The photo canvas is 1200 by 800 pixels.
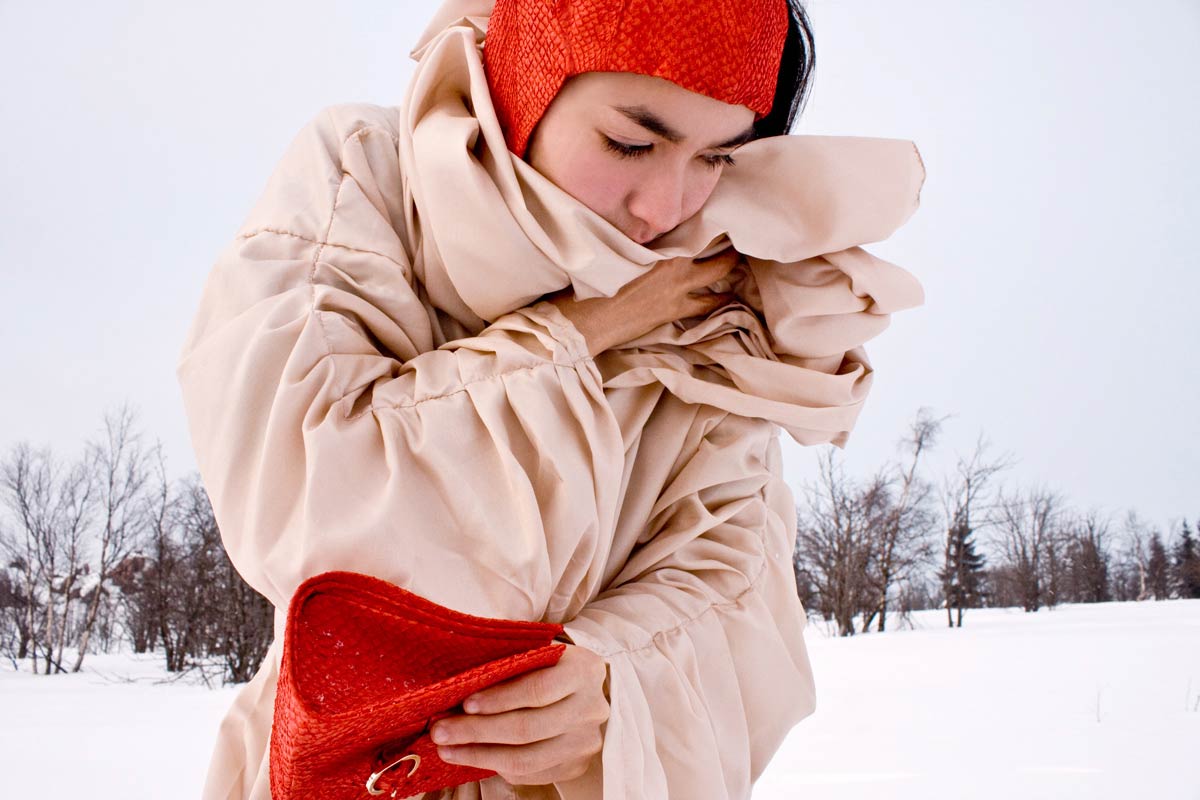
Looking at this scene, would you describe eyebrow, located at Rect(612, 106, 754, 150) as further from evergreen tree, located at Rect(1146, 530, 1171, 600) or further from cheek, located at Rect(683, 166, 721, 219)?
evergreen tree, located at Rect(1146, 530, 1171, 600)

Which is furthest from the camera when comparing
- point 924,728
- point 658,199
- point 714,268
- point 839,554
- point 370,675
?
point 839,554

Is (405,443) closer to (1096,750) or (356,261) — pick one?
(356,261)

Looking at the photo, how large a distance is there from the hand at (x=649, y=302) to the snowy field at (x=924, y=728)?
94.8 inches

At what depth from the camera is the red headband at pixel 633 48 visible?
29.2 inches

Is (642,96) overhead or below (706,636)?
overhead

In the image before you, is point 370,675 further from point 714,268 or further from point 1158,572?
point 1158,572

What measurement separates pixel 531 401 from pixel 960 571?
11.0 m

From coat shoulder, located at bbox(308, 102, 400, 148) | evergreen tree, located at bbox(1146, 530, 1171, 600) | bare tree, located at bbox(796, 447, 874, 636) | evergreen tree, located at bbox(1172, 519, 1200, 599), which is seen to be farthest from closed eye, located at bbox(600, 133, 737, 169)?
evergreen tree, located at bbox(1146, 530, 1171, 600)

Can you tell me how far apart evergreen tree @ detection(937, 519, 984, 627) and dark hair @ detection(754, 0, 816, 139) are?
392 inches

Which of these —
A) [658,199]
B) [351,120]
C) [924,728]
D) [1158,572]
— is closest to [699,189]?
[658,199]

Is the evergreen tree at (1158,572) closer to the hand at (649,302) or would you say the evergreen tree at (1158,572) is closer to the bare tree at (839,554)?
the bare tree at (839,554)

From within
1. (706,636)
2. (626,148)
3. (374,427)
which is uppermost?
(626,148)

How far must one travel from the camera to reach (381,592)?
0.54 metres

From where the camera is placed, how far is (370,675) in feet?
1.81
